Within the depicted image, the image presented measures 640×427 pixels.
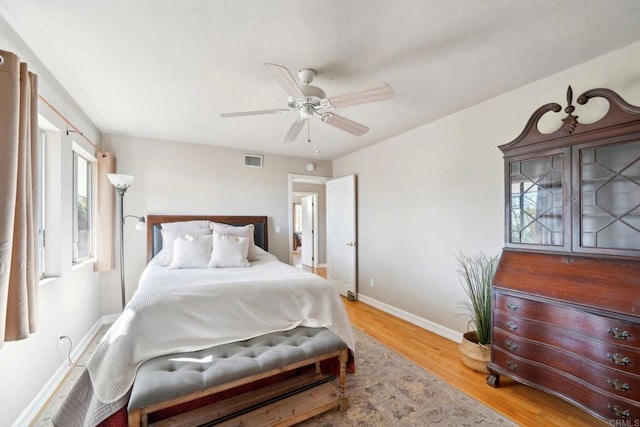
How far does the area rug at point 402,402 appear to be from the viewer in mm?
1772

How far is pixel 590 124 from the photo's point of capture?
1.74 meters

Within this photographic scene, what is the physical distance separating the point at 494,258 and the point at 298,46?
245 centimetres

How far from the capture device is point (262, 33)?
166 cm

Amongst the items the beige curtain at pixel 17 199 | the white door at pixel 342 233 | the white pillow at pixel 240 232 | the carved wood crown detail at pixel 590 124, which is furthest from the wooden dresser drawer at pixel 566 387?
the beige curtain at pixel 17 199

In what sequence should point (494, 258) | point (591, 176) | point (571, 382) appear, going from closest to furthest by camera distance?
1. point (571, 382)
2. point (591, 176)
3. point (494, 258)

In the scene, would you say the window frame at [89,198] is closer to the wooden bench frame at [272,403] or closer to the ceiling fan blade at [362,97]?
the wooden bench frame at [272,403]

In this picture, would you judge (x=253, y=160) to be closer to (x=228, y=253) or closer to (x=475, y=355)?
(x=228, y=253)

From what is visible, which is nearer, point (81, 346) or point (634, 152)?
point (634, 152)

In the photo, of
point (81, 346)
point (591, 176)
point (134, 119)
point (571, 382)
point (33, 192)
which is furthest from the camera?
point (134, 119)

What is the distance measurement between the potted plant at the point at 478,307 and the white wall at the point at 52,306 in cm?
322

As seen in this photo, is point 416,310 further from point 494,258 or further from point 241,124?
point 241,124

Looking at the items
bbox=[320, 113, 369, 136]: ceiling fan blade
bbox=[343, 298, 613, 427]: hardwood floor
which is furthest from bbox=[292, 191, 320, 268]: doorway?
bbox=[320, 113, 369, 136]: ceiling fan blade

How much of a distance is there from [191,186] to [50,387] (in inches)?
102

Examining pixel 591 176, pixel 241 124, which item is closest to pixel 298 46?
pixel 241 124
